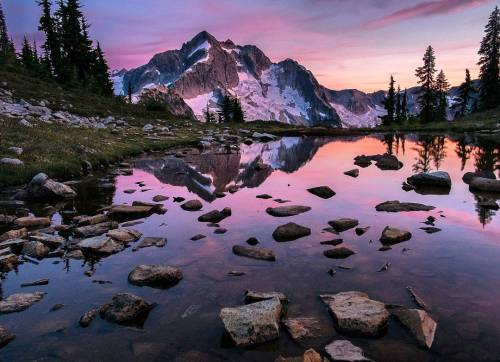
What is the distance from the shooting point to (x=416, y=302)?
7.24 m

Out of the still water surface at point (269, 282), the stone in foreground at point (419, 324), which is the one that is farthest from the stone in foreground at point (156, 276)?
the stone in foreground at point (419, 324)

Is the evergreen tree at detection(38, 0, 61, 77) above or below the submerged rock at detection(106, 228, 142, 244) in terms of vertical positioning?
above

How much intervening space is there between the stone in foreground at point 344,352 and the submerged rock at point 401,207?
351 inches

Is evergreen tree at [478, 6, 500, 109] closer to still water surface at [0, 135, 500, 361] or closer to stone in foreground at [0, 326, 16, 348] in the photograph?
still water surface at [0, 135, 500, 361]

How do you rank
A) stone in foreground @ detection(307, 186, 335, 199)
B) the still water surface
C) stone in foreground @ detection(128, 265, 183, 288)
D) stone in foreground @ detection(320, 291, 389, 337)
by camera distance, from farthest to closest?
stone in foreground @ detection(307, 186, 335, 199) < stone in foreground @ detection(128, 265, 183, 288) < stone in foreground @ detection(320, 291, 389, 337) < the still water surface

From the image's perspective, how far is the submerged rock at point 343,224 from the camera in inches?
466

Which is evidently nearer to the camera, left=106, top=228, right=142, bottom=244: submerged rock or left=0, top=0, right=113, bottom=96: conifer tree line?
left=106, top=228, right=142, bottom=244: submerged rock

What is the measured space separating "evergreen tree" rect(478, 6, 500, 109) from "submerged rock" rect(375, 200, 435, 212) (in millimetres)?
87022

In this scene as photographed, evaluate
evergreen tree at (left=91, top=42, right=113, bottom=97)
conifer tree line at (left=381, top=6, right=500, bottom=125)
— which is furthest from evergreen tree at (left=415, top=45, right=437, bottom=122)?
evergreen tree at (left=91, top=42, right=113, bottom=97)

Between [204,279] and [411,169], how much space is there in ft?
65.8

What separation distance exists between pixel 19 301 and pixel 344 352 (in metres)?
5.95

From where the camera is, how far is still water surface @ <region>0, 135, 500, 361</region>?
603cm

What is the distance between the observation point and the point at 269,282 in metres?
8.24

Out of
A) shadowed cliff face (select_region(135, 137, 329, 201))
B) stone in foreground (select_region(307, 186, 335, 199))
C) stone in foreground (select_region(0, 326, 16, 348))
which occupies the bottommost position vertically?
stone in foreground (select_region(0, 326, 16, 348))
